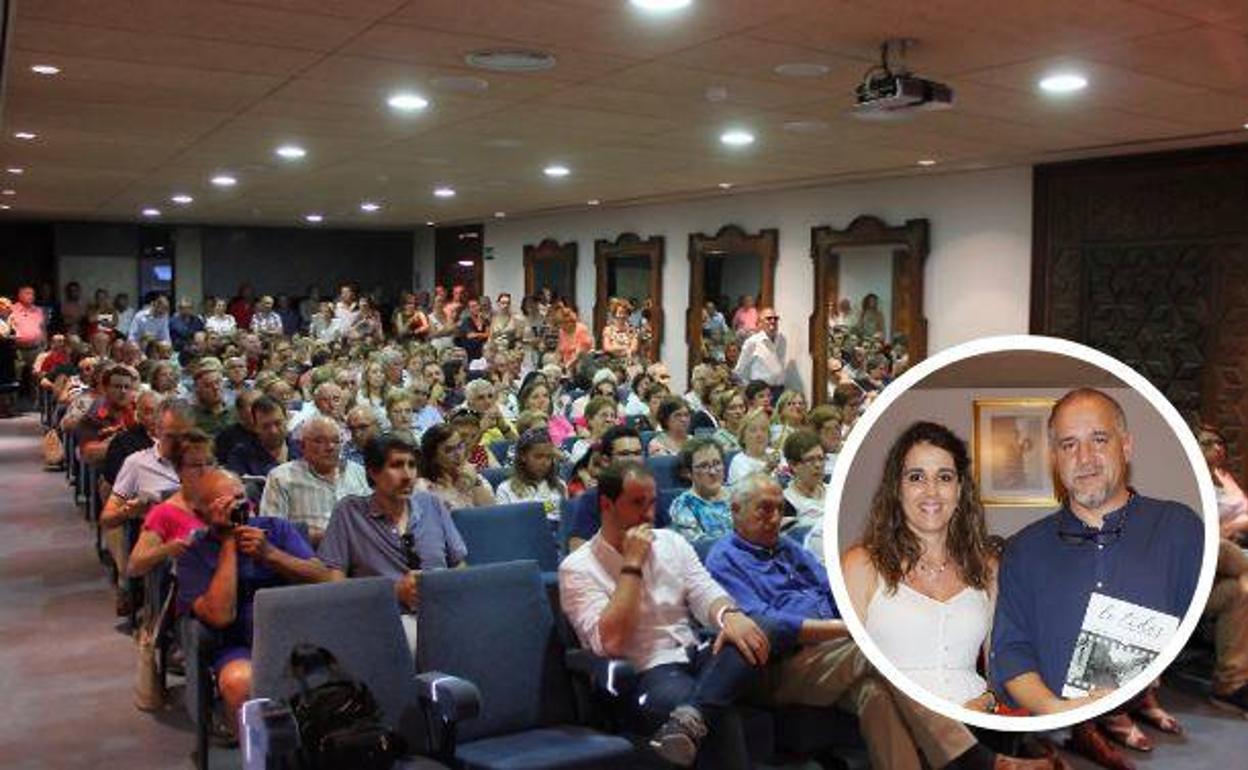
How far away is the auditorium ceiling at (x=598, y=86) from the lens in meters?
4.17

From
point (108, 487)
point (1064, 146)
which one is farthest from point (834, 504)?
point (1064, 146)

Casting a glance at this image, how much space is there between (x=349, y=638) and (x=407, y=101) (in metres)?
3.83

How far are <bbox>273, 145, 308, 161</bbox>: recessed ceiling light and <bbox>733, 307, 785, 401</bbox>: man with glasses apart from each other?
14.2 feet

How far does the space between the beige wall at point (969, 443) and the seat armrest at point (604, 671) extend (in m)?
2.56

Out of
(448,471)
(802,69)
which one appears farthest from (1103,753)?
(802,69)

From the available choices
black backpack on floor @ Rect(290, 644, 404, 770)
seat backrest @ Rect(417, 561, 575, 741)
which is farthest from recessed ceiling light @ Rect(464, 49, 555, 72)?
black backpack on floor @ Rect(290, 644, 404, 770)

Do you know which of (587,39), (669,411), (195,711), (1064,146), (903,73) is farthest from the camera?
(1064,146)

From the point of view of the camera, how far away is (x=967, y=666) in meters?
0.59

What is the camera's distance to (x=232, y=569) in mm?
3283

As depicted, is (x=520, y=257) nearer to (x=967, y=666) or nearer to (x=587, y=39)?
(x=587, y=39)

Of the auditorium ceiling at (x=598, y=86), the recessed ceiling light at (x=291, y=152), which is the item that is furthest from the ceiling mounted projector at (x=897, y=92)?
the recessed ceiling light at (x=291, y=152)

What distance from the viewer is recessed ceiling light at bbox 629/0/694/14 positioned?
13.0ft

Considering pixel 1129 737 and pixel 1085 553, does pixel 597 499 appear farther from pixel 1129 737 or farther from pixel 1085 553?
pixel 1085 553

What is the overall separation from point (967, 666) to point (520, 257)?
50.4ft
